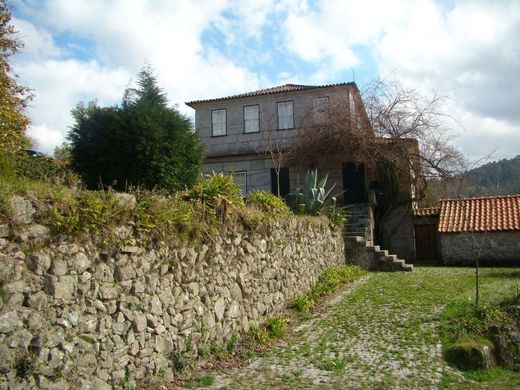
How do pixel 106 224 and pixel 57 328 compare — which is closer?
pixel 57 328

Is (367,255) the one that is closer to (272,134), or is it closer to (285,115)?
(272,134)

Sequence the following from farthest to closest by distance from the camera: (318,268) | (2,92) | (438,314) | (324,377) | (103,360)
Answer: (2,92), (318,268), (438,314), (324,377), (103,360)

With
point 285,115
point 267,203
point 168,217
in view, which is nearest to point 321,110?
point 285,115

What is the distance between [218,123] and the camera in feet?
73.3

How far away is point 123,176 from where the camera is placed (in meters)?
10.4

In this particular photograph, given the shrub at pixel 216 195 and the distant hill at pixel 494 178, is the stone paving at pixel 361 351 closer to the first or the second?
the shrub at pixel 216 195

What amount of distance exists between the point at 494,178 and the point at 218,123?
16.3 metres

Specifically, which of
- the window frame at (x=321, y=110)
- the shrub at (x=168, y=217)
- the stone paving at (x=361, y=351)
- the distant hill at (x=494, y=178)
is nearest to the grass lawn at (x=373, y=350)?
the stone paving at (x=361, y=351)

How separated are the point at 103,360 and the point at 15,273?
147cm

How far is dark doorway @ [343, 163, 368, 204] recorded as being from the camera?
2011 cm

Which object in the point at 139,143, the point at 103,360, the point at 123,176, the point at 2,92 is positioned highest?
the point at 2,92

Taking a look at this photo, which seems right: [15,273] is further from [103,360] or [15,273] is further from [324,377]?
[324,377]

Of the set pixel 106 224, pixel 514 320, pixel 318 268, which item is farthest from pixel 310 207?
pixel 106 224

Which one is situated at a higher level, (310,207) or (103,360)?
(310,207)
